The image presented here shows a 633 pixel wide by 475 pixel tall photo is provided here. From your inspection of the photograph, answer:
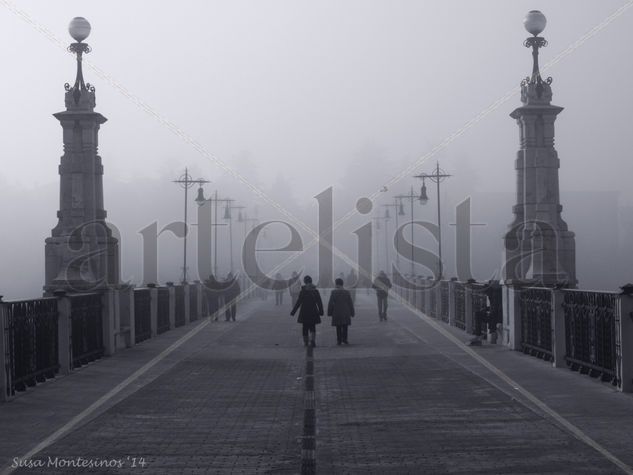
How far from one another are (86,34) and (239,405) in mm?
13554

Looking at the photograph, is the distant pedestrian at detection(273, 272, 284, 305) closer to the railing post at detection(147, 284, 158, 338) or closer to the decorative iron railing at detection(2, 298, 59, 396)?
the railing post at detection(147, 284, 158, 338)

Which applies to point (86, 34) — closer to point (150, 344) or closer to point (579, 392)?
point (150, 344)

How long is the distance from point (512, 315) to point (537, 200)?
2544 mm

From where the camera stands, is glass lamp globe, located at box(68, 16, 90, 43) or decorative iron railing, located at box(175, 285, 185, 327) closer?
glass lamp globe, located at box(68, 16, 90, 43)

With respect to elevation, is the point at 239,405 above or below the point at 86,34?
below

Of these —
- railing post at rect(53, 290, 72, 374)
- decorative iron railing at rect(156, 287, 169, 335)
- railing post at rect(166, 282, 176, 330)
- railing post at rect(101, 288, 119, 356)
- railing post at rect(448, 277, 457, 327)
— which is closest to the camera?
railing post at rect(53, 290, 72, 374)

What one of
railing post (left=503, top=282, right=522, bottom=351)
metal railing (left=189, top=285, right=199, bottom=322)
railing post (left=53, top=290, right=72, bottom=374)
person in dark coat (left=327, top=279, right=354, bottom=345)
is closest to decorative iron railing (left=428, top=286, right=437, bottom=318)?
metal railing (left=189, top=285, right=199, bottom=322)

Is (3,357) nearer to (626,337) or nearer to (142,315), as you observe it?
(626,337)

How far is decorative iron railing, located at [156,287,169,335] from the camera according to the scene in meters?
31.9

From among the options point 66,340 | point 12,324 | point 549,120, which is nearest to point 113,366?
point 66,340

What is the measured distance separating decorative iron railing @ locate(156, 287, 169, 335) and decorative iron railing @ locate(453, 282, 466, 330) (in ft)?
27.3

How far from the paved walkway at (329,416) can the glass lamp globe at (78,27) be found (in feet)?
24.3

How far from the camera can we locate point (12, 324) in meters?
16.0

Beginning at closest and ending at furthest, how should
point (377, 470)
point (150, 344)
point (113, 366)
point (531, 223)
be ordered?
point (377, 470) → point (113, 366) → point (531, 223) → point (150, 344)
